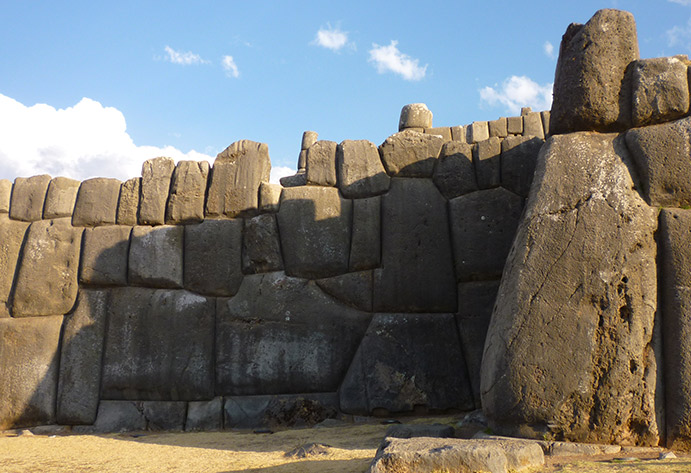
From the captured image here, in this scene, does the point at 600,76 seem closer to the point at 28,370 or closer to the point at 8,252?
the point at 28,370

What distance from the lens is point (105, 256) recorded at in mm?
6926

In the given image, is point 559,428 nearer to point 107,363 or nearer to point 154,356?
point 154,356

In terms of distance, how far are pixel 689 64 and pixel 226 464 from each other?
4652 millimetres

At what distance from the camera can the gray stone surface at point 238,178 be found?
6.83 meters

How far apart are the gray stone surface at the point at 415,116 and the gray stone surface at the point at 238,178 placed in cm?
549

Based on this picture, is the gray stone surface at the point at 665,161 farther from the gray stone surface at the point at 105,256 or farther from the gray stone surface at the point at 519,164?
the gray stone surface at the point at 105,256

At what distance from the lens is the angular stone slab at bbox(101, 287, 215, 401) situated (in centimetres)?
648

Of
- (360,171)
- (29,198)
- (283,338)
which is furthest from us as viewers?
(29,198)

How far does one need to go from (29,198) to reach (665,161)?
645 cm

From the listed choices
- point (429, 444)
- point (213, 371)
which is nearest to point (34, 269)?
point (213, 371)

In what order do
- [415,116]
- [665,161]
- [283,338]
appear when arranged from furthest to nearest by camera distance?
[415,116], [283,338], [665,161]

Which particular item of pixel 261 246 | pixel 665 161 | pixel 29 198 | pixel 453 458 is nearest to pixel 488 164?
pixel 665 161

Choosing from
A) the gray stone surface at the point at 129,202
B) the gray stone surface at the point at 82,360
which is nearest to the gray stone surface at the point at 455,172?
the gray stone surface at the point at 129,202

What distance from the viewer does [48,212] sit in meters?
7.25
